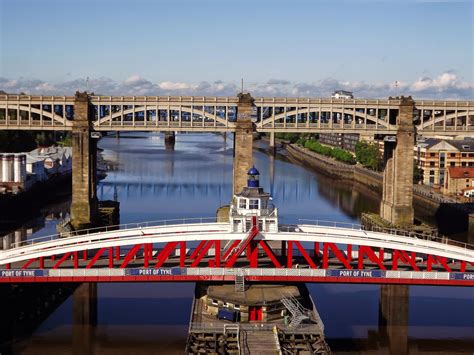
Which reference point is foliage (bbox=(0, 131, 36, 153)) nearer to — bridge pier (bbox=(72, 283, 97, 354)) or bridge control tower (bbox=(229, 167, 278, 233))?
bridge pier (bbox=(72, 283, 97, 354))

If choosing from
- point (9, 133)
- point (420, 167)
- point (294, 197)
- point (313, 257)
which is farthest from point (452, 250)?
point (9, 133)

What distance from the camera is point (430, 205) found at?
283 feet

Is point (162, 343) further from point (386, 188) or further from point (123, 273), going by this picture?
point (386, 188)

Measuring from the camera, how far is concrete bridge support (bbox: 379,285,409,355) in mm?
38688

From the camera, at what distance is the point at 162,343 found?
1483 inches

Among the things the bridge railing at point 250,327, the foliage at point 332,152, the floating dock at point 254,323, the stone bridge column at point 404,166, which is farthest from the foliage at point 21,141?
the bridge railing at point 250,327

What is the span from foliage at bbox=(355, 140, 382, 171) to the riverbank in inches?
54.5

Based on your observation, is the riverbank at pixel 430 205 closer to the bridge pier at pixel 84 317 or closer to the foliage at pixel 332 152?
the foliage at pixel 332 152

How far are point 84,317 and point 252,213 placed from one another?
37.4 feet

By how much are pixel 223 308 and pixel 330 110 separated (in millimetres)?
36451

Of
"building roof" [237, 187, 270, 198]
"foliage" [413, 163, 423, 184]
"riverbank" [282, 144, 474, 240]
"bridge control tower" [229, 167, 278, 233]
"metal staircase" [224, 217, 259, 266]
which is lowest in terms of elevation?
"riverbank" [282, 144, 474, 240]

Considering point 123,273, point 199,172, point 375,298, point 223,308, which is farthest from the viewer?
point 199,172

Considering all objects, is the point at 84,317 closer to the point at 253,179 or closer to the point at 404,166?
the point at 253,179

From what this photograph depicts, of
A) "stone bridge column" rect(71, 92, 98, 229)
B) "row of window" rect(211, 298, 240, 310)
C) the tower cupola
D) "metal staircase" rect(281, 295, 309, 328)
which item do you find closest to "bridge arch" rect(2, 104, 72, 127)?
"stone bridge column" rect(71, 92, 98, 229)
